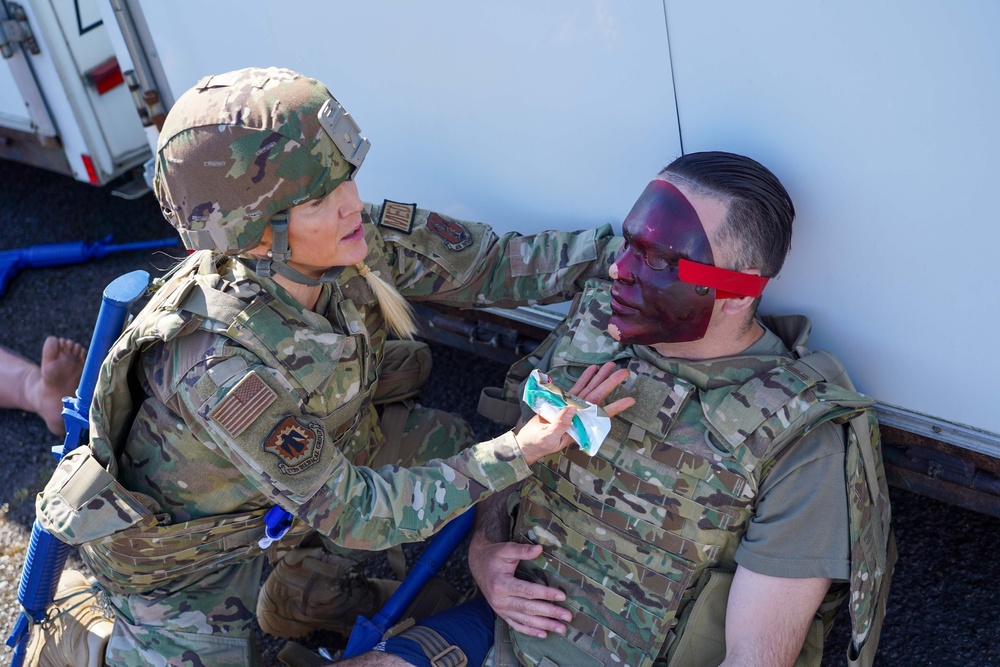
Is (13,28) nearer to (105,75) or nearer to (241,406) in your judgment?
(105,75)

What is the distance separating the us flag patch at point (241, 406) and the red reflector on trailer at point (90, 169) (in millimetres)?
2790

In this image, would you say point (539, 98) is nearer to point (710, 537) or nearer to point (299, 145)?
point (299, 145)

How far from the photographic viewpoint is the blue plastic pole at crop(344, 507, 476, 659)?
2605mm

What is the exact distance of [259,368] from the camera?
2.17 metres

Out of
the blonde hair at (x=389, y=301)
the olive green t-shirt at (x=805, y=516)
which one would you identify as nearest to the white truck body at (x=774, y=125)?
the olive green t-shirt at (x=805, y=516)

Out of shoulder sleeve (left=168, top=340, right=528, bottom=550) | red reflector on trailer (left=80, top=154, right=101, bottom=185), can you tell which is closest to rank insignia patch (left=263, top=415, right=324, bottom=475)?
shoulder sleeve (left=168, top=340, right=528, bottom=550)

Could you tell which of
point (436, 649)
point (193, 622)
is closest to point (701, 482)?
point (436, 649)

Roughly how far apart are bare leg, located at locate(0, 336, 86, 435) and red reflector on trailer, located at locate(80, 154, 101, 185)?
1.02 meters

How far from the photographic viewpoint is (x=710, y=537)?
7.22 feet

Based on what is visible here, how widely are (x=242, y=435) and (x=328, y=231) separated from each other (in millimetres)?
521

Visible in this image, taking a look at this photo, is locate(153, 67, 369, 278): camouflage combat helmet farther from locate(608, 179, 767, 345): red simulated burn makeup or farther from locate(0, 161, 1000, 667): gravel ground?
locate(0, 161, 1000, 667): gravel ground

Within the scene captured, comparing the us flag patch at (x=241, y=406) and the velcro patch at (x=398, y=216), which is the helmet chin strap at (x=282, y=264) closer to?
the us flag patch at (x=241, y=406)

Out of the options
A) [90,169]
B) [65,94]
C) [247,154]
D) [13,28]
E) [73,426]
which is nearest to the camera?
[247,154]

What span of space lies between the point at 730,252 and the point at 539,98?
2.49 ft
